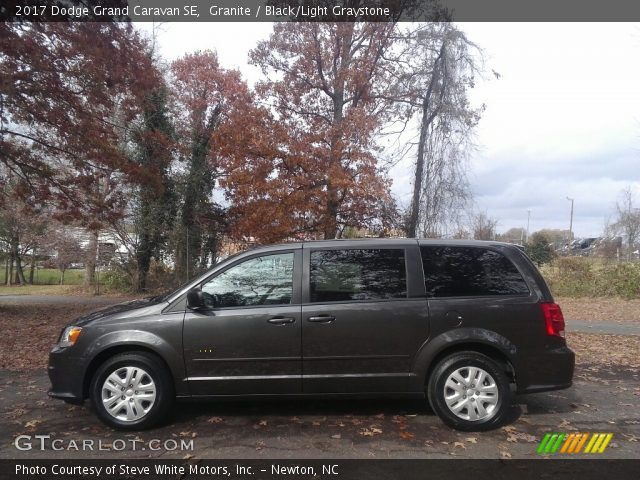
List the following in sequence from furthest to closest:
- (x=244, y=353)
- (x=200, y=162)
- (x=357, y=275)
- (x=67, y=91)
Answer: (x=200, y=162)
(x=67, y=91)
(x=357, y=275)
(x=244, y=353)

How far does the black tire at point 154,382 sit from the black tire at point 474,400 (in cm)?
253

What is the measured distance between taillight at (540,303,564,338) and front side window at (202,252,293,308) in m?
2.50

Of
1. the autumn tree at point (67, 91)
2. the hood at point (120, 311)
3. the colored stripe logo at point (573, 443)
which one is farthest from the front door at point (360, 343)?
the autumn tree at point (67, 91)

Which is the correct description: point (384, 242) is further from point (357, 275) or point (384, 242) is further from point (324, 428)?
point (324, 428)

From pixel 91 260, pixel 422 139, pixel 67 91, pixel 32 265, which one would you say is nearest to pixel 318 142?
pixel 422 139

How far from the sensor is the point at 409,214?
1569 centimetres

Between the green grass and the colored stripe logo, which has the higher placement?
the green grass

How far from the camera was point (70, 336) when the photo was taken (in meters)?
4.61

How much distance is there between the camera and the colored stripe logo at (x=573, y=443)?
4012 millimetres

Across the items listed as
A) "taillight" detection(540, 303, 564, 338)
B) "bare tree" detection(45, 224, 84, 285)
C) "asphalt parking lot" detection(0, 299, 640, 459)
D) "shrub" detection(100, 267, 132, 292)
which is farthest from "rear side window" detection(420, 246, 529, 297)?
"bare tree" detection(45, 224, 84, 285)

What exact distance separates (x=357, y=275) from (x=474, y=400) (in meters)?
1.62

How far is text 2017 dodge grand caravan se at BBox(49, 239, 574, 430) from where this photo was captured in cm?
444

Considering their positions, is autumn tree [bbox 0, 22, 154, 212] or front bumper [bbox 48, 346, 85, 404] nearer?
front bumper [bbox 48, 346, 85, 404]

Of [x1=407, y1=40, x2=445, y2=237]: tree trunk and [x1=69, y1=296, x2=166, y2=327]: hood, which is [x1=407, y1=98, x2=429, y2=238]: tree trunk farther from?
[x1=69, y1=296, x2=166, y2=327]: hood
